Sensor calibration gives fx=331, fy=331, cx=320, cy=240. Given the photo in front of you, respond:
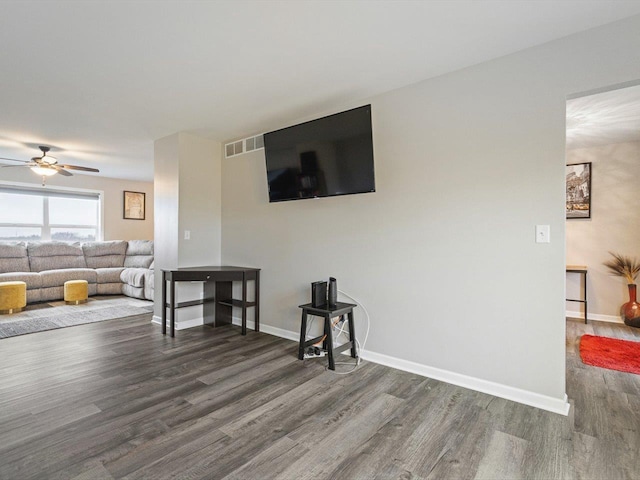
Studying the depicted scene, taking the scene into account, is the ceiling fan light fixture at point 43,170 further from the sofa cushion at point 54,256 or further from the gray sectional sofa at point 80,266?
the sofa cushion at point 54,256

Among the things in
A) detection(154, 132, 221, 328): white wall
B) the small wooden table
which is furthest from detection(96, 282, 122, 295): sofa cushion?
the small wooden table

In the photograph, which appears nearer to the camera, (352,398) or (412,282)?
(352,398)

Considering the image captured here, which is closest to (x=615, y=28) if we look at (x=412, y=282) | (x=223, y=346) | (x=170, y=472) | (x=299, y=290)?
(x=412, y=282)

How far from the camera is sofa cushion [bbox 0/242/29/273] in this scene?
5.51 meters

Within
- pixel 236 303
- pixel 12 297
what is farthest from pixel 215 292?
pixel 12 297

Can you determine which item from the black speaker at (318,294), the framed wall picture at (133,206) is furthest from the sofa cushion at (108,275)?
the black speaker at (318,294)

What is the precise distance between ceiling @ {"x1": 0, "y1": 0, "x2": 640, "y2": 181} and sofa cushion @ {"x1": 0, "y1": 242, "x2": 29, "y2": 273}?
3070mm

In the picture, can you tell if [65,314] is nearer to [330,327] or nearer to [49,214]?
[49,214]

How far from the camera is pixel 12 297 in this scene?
15.3 ft

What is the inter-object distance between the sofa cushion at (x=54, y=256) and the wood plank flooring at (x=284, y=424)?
3.59 m

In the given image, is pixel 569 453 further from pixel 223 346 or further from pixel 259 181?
pixel 259 181

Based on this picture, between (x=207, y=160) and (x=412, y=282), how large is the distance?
3057mm

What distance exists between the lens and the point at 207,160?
431cm

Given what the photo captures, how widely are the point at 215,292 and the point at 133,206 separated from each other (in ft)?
15.9
